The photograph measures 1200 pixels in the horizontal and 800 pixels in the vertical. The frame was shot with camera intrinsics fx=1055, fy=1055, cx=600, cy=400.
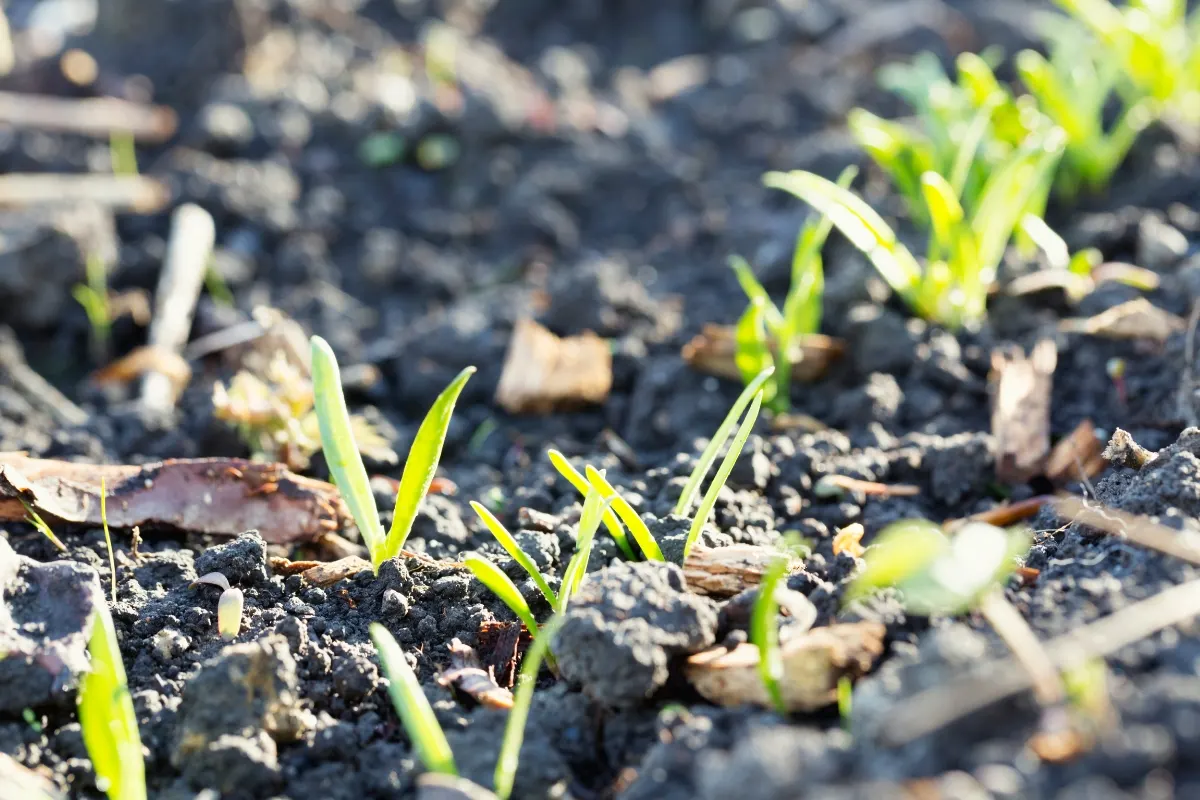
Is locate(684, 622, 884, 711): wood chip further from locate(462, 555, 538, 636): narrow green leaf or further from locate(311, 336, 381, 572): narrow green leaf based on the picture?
locate(311, 336, 381, 572): narrow green leaf

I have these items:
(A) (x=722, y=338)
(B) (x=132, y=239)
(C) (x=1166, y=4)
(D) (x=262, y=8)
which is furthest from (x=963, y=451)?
(D) (x=262, y=8)

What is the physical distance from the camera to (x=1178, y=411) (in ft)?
6.91

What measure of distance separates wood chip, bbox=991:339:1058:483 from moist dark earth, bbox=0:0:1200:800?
0.05 m

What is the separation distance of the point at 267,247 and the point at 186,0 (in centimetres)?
159

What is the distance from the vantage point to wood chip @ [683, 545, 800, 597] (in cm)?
164

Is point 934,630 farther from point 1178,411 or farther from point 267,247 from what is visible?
point 267,247

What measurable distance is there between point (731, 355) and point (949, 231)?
1.89ft

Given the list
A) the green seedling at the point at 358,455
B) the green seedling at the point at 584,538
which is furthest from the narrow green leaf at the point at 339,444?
the green seedling at the point at 584,538

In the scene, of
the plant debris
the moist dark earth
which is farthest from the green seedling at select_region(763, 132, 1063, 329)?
the plant debris

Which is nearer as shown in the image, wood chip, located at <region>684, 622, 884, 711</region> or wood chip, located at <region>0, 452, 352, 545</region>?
wood chip, located at <region>684, 622, 884, 711</region>

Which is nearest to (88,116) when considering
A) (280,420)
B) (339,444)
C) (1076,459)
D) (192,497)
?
(280,420)

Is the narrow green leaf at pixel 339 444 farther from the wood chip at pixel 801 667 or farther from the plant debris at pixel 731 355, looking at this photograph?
the plant debris at pixel 731 355

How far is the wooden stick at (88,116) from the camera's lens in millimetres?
3992

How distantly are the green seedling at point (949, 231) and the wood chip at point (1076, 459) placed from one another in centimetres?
54
